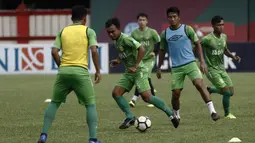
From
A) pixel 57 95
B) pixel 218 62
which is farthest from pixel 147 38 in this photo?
pixel 57 95

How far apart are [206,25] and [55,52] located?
25941 millimetres

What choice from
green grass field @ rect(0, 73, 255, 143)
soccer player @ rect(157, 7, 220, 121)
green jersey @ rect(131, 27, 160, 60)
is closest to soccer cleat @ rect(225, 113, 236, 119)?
green grass field @ rect(0, 73, 255, 143)

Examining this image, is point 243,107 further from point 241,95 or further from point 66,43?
point 66,43

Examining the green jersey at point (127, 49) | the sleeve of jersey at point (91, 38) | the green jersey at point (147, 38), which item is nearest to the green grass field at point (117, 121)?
the green jersey at point (127, 49)

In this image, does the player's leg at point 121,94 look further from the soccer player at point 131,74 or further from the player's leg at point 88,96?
the player's leg at point 88,96

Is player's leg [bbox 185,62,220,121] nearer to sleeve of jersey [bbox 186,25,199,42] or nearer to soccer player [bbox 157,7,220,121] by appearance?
soccer player [bbox 157,7,220,121]

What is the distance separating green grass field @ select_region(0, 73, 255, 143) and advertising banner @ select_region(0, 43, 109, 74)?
286 inches

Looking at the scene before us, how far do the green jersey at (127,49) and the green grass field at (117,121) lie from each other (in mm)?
1135

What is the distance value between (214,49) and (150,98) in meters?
2.28

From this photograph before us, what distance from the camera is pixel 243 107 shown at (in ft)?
55.2

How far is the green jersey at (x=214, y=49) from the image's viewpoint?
48.5ft

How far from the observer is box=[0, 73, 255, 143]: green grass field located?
12.1 meters

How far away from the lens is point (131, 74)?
529 inches

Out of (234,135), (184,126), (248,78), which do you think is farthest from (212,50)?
(248,78)
